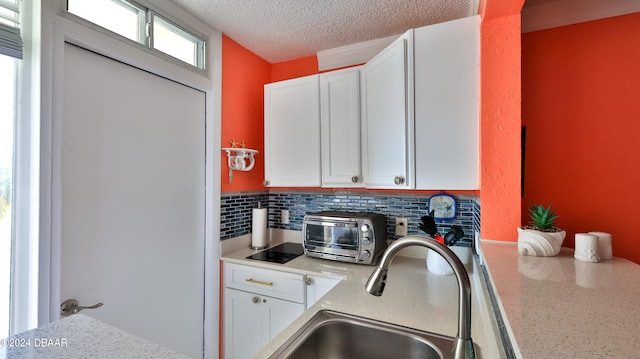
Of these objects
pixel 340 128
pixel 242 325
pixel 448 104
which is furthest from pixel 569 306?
pixel 242 325

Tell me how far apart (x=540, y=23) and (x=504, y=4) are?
56 cm

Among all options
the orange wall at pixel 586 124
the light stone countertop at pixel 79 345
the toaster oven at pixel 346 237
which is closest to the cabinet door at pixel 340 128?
the toaster oven at pixel 346 237

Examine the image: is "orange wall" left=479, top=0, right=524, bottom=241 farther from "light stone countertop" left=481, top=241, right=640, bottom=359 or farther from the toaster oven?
the toaster oven

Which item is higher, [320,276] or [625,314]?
[625,314]

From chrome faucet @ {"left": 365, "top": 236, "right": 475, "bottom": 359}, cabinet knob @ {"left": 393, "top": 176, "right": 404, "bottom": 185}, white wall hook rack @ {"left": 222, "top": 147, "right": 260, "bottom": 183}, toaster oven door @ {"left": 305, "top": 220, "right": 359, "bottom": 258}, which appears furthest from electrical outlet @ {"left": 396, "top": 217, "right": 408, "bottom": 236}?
chrome faucet @ {"left": 365, "top": 236, "right": 475, "bottom": 359}

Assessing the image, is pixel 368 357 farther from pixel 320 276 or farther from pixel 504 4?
pixel 504 4

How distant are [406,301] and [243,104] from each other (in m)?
1.73

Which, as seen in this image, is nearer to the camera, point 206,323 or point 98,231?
point 98,231

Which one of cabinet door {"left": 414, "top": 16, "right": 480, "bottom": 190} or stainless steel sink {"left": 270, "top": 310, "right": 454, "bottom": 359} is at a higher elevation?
cabinet door {"left": 414, "top": 16, "right": 480, "bottom": 190}

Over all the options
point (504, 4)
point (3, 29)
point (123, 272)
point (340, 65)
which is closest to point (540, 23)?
point (504, 4)

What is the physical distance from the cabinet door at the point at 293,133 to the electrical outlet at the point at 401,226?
0.61 meters

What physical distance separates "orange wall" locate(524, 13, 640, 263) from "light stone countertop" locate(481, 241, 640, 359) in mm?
621

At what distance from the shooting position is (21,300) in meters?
1.06

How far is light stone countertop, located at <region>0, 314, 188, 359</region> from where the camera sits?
501mm
